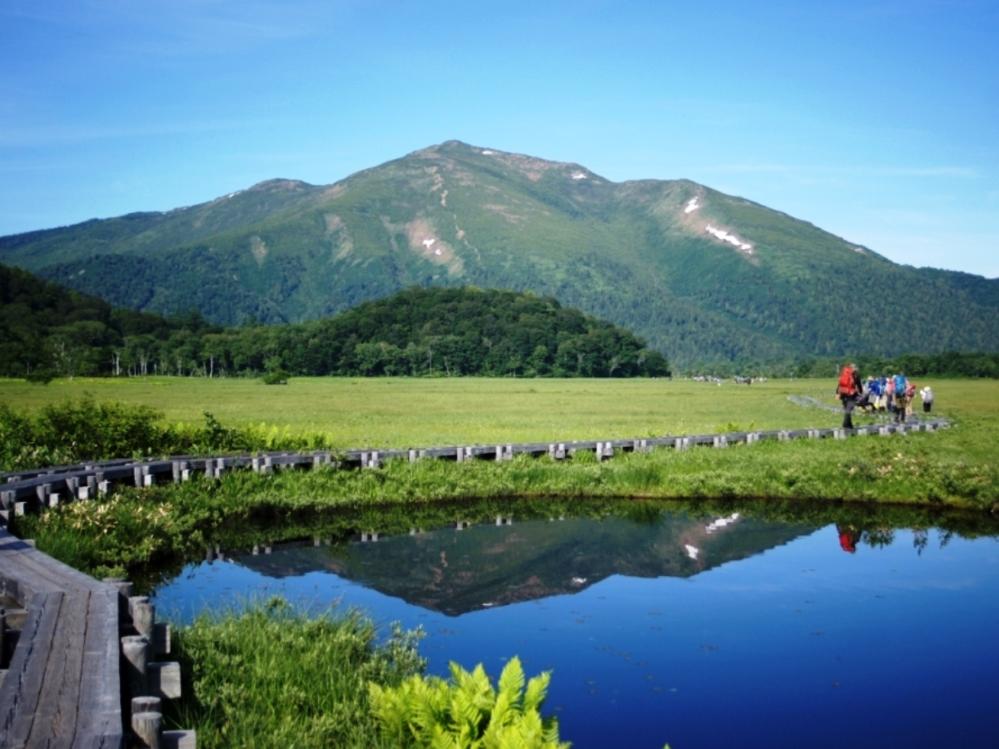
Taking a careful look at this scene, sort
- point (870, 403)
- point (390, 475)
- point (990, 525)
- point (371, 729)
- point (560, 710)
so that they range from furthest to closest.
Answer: point (870, 403), point (390, 475), point (990, 525), point (560, 710), point (371, 729)

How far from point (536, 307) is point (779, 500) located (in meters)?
167

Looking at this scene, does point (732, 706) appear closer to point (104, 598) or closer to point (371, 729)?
point (371, 729)

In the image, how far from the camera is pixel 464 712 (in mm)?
9562

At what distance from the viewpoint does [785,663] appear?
16.1 m

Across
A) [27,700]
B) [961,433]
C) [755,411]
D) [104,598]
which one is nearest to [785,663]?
[104,598]

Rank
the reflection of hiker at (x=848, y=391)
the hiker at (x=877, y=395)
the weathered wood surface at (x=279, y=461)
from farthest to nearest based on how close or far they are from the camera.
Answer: the hiker at (x=877, y=395)
the reflection of hiker at (x=848, y=391)
the weathered wood surface at (x=279, y=461)

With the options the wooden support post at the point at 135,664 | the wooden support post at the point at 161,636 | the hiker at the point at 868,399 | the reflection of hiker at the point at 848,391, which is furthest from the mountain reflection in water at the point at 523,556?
the hiker at the point at 868,399

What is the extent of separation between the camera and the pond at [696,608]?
550 inches

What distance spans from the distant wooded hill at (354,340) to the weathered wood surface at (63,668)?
396 ft

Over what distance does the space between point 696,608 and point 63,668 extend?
1301cm

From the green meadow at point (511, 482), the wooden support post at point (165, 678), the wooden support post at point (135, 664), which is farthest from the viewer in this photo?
the green meadow at point (511, 482)

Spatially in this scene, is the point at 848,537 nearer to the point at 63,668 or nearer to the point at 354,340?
the point at 63,668

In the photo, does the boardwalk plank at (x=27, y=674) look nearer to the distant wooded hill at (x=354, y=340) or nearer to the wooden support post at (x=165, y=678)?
the wooden support post at (x=165, y=678)

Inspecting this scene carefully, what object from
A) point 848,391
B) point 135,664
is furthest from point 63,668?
point 848,391
